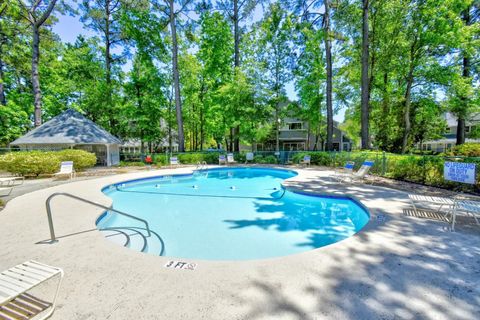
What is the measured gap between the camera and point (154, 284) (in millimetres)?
2531

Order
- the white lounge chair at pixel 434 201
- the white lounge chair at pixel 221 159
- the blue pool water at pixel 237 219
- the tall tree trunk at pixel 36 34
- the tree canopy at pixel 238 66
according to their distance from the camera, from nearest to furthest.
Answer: the white lounge chair at pixel 434 201, the blue pool water at pixel 237 219, the tall tree trunk at pixel 36 34, the tree canopy at pixel 238 66, the white lounge chair at pixel 221 159

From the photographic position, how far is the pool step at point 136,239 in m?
4.63

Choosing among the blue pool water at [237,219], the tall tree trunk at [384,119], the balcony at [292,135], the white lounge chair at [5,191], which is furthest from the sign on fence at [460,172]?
the balcony at [292,135]

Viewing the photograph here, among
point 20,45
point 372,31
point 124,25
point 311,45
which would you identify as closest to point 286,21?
point 311,45

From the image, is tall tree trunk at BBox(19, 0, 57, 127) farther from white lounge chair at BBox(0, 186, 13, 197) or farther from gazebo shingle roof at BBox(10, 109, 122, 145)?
white lounge chair at BBox(0, 186, 13, 197)

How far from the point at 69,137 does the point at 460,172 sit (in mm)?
22198

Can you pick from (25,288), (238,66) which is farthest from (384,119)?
(25,288)

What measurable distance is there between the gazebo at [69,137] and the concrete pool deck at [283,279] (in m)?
14.4

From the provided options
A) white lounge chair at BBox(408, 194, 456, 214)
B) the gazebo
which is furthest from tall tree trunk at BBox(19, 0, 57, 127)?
white lounge chair at BBox(408, 194, 456, 214)

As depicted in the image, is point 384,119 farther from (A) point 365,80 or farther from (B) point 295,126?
(B) point 295,126

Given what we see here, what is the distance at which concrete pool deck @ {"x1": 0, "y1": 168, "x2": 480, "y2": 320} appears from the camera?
212cm

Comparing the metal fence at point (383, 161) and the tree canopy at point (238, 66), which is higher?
the tree canopy at point (238, 66)

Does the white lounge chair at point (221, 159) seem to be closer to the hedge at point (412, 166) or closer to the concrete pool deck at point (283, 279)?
the hedge at point (412, 166)

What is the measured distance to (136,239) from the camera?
4965 mm
